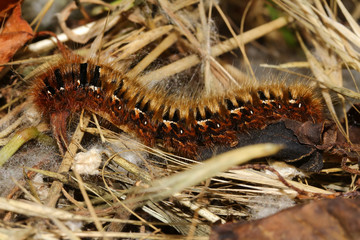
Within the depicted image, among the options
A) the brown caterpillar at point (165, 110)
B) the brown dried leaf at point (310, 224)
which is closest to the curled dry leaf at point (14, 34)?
the brown caterpillar at point (165, 110)

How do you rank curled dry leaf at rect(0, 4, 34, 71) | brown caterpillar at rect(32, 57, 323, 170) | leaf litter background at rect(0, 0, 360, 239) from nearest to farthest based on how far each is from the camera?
leaf litter background at rect(0, 0, 360, 239) → brown caterpillar at rect(32, 57, 323, 170) → curled dry leaf at rect(0, 4, 34, 71)

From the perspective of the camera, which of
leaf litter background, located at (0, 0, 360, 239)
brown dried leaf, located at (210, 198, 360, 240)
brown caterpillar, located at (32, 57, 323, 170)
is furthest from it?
brown caterpillar, located at (32, 57, 323, 170)

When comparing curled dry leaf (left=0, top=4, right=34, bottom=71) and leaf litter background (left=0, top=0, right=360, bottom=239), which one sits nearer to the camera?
leaf litter background (left=0, top=0, right=360, bottom=239)

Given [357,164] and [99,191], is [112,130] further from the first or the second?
[357,164]

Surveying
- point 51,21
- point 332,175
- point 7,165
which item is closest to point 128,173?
point 7,165

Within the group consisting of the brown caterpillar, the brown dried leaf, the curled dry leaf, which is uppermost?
the curled dry leaf

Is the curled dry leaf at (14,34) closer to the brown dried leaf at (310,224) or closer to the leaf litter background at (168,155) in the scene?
the leaf litter background at (168,155)

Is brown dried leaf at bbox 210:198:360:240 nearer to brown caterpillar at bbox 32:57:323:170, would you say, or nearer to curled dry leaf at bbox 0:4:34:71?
brown caterpillar at bbox 32:57:323:170

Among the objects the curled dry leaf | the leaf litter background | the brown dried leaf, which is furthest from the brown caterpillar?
the brown dried leaf
